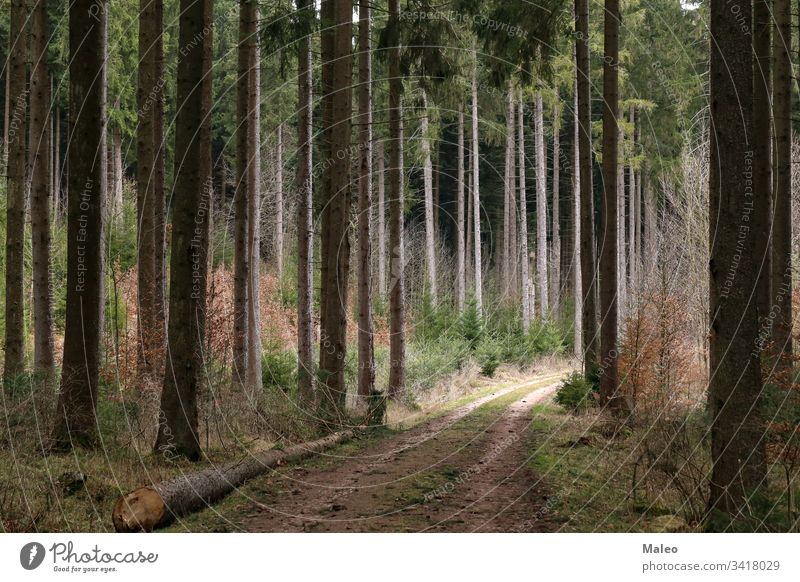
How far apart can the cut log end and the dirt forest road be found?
873mm

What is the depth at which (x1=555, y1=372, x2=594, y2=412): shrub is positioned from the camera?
16.5 meters

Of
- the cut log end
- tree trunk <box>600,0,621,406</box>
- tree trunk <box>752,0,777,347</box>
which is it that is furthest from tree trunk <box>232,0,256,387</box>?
tree trunk <box>752,0,777,347</box>

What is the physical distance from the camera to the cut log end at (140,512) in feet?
26.3

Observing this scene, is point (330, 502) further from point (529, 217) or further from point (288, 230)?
point (529, 217)

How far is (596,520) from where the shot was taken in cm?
859

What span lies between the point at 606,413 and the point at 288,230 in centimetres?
3014

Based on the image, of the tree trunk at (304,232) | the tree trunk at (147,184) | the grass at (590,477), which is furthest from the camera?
the tree trunk at (304,232)

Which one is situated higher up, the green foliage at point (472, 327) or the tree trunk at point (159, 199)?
the tree trunk at point (159, 199)

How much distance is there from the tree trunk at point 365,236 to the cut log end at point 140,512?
861 cm

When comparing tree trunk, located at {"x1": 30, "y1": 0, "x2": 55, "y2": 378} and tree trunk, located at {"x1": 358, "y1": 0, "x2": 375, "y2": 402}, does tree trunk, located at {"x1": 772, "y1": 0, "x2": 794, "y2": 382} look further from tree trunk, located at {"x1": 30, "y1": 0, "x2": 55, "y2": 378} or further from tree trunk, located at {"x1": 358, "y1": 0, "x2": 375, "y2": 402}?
tree trunk, located at {"x1": 30, "y1": 0, "x2": 55, "y2": 378}

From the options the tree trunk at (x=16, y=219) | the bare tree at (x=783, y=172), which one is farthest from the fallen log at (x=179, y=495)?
the bare tree at (x=783, y=172)

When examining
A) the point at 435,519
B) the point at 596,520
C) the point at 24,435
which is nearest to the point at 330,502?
the point at 435,519

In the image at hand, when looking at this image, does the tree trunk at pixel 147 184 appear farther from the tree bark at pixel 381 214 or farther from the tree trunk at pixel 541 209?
the tree bark at pixel 381 214
